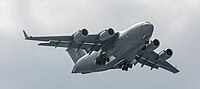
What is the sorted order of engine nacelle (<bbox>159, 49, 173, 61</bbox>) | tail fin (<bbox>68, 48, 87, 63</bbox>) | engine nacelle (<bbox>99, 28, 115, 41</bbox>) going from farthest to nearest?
tail fin (<bbox>68, 48, 87, 63</bbox>) → engine nacelle (<bbox>159, 49, 173, 61</bbox>) → engine nacelle (<bbox>99, 28, 115, 41</bbox>)

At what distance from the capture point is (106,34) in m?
61.1

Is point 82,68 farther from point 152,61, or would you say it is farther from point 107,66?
point 152,61

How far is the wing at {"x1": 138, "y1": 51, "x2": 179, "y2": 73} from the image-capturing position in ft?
223

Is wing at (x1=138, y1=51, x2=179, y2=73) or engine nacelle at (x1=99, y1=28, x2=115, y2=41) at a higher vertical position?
engine nacelle at (x1=99, y1=28, x2=115, y2=41)

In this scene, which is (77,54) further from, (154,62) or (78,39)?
(78,39)

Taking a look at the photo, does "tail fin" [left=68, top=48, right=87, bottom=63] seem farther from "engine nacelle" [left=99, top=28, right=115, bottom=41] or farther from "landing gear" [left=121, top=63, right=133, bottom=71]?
"engine nacelle" [left=99, top=28, right=115, bottom=41]

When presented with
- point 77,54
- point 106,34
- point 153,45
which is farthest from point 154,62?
point 106,34

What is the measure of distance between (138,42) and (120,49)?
211cm

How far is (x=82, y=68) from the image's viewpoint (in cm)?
6594

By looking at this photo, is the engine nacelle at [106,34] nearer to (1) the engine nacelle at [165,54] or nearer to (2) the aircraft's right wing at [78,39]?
(2) the aircraft's right wing at [78,39]

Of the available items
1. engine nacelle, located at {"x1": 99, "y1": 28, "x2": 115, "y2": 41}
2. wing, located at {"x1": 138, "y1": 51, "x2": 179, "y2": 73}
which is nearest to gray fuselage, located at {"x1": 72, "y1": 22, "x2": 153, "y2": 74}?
engine nacelle, located at {"x1": 99, "y1": 28, "x2": 115, "y2": 41}

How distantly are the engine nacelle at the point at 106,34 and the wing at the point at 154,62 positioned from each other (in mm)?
7155

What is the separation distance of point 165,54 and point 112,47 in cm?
710

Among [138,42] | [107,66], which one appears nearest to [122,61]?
[107,66]
